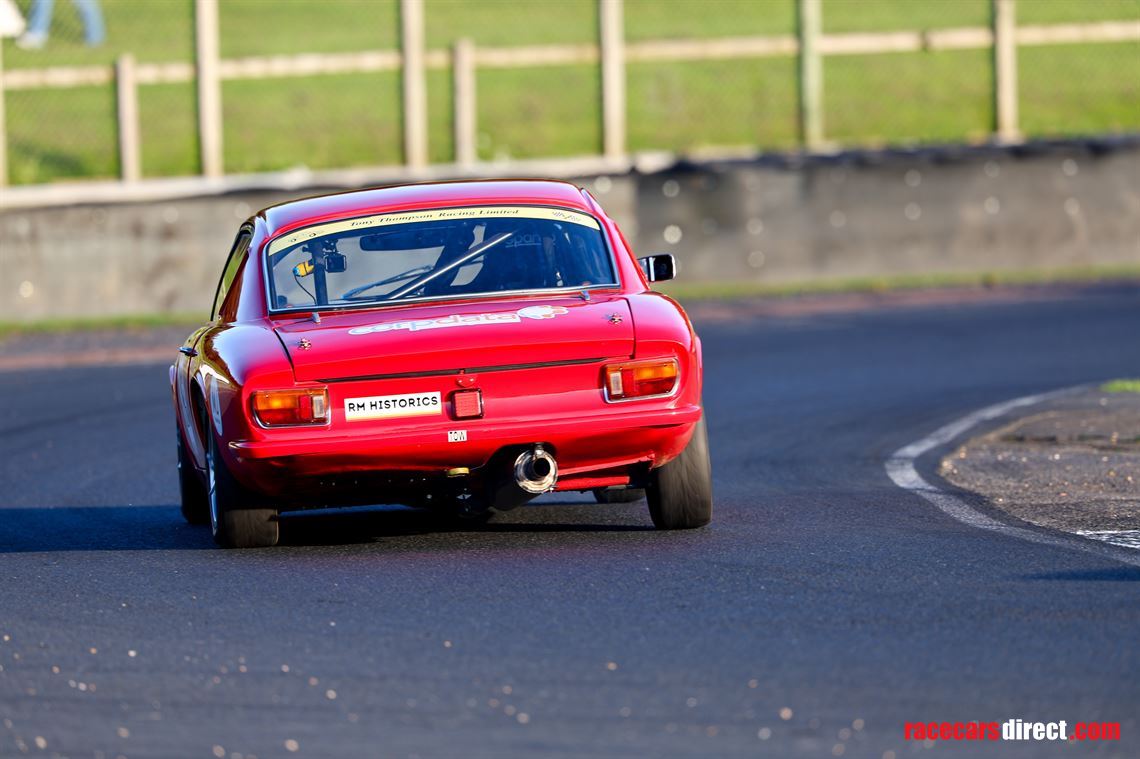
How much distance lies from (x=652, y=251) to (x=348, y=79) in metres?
6.52

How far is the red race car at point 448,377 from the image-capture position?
25.8ft

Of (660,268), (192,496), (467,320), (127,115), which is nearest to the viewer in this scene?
(467,320)

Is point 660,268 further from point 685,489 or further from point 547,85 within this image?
point 547,85

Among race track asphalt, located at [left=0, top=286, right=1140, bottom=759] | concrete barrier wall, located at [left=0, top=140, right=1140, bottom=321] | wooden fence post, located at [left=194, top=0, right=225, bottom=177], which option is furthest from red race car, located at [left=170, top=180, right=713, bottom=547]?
wooden fence post, located at [left=194, top=0, right=225, bottom=177]

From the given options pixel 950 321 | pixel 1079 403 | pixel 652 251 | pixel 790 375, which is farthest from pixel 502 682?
pixel 652 251

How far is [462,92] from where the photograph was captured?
2203 centimetres

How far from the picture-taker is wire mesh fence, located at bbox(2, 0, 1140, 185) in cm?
2267

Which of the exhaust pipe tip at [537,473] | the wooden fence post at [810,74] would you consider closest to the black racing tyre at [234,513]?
the exhaust pipe tip at [537,473]

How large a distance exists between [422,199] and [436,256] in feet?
1.39

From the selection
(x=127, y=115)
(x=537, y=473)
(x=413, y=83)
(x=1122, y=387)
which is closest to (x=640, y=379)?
(x=537, y=473)

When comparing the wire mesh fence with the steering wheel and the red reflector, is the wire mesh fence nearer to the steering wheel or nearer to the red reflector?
the steering wheel

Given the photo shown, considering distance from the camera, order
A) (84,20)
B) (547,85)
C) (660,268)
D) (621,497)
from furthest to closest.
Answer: (547,85), (84,20), (621,497), (660,268)

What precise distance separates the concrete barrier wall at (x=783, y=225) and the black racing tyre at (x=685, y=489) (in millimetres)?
11511

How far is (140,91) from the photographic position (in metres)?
25.7
